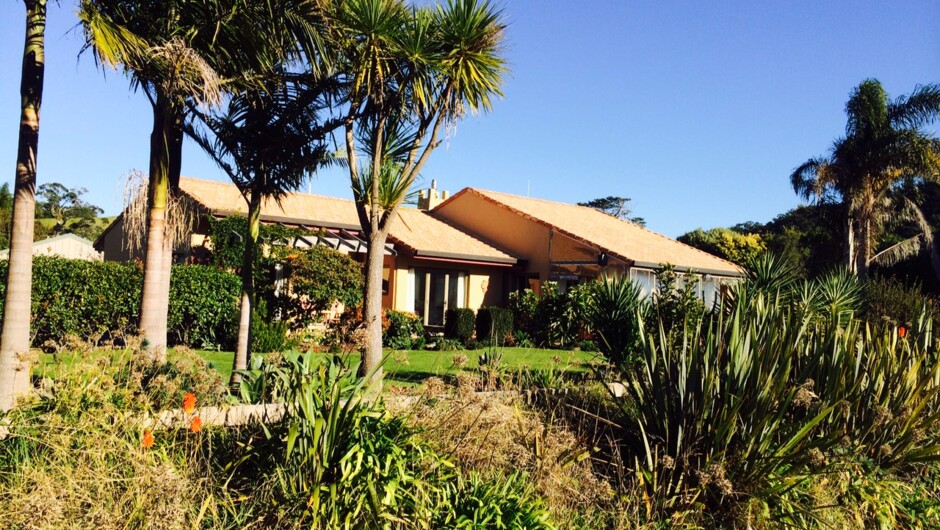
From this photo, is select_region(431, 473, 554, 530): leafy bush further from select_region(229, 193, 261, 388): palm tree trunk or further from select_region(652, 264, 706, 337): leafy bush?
select_region(652, 264, 706, 337): leafy bush

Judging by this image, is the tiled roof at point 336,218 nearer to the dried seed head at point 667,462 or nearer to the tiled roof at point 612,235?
the tiled roof at point 612,235

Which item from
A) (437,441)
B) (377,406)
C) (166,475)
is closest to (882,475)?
(437,441)

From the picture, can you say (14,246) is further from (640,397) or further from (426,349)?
(426,349)

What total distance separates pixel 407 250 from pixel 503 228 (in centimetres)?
617

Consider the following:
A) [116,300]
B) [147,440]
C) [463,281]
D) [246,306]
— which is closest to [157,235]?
[246,306]

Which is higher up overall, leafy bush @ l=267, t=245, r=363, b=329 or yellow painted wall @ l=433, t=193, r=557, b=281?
yellow painted wall @ l=433, t=193, r=557, b=281

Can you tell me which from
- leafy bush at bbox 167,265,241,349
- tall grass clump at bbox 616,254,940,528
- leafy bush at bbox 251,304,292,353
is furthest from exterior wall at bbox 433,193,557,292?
tall grass clump at bbox 616,254,940,528

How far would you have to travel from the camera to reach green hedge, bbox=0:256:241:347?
14.0 m

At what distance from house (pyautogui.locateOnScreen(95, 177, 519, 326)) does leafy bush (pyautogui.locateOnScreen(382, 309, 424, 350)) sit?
104 inches

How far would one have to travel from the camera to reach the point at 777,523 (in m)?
5.45

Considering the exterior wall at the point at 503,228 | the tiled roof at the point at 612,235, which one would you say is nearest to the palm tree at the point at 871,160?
the tiled roof at the point at 612,235

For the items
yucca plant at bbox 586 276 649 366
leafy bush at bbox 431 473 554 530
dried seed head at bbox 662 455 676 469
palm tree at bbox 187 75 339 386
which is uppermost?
palm tree at bbox 187 75 339 386

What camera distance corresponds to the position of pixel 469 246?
85.3 ft

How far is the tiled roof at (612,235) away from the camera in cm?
2623
